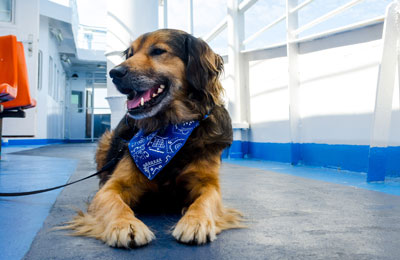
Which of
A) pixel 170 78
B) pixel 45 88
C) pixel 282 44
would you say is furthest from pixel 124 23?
pixel 45 88

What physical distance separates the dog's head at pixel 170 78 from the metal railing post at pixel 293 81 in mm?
2557

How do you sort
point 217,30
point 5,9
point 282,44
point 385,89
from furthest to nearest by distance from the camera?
1. point 5,9
2. point 217,30
3. point 282,44
4. point 385,89

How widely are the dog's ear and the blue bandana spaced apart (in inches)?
9.3

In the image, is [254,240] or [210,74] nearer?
[254,240]

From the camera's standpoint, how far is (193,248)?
1.15 meters

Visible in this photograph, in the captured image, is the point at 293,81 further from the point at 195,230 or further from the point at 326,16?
the point at 195,230

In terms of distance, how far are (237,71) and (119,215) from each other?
4796mm

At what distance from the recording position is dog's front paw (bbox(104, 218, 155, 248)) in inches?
45.3

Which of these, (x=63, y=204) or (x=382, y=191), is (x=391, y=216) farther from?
(x=63, y=204)

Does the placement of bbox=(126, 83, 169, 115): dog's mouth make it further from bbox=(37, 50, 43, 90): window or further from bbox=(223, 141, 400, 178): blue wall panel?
bbox=(37, 50, 43, 90): window

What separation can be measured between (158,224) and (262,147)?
413 cm

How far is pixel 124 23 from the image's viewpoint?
238 inches

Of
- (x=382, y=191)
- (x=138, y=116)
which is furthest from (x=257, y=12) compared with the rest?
(x=138, y=116)

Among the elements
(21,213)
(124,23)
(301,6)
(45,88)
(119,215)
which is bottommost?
(21,213)
